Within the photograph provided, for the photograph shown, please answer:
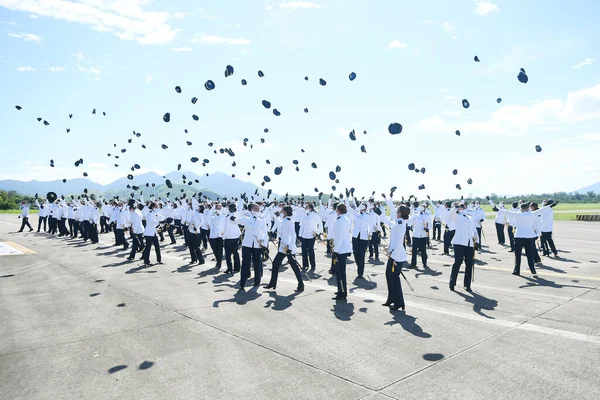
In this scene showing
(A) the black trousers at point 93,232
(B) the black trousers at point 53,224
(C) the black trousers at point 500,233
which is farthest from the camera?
(B) the black trousers at point 53,224

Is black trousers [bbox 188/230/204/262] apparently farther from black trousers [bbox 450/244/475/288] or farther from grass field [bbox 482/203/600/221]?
grass field [bbox 482/203/600/221]

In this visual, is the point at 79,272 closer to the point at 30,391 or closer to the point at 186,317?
the point at 186,317

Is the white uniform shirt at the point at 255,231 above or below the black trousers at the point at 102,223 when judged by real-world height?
above

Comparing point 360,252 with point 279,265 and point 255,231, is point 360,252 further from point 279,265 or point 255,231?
point 255,231

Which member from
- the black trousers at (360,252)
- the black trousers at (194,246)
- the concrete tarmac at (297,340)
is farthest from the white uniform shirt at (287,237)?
the black trousers at (194,246)

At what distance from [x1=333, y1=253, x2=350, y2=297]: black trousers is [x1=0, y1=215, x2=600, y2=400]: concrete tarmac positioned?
280 mm

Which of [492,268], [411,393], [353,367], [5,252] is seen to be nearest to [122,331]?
[353,367]

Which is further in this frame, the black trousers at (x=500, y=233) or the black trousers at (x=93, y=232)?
the black trousers at (x=93, y=232)

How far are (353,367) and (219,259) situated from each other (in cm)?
956

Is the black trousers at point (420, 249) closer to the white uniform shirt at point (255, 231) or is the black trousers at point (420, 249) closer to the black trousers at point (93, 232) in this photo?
the white uniform shirt at point (255, 231)

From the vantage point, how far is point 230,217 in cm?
1255

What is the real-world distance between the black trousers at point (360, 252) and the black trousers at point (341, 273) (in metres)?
2.73

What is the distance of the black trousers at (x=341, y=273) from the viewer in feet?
30.7

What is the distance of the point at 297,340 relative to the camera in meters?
6.62
